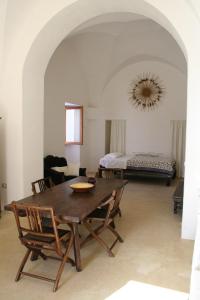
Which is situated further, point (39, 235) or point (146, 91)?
point (146, 91)

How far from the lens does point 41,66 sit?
16.0 ft

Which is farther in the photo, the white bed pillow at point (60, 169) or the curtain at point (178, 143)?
the curtain at point (178, 143)

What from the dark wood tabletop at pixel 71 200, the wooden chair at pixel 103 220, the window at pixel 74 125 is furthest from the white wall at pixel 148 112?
the wooden chair at pixel 103 220

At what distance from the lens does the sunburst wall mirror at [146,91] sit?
842 centimetres

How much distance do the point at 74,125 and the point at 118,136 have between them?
4.75 feet

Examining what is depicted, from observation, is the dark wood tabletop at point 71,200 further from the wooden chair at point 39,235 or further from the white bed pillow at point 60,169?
the white bed pillow at point 60,169

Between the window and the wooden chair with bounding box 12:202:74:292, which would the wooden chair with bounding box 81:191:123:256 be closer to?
the wooden chair with bounding box 12:202:74:292

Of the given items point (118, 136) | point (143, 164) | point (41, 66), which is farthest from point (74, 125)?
point (41, 66)

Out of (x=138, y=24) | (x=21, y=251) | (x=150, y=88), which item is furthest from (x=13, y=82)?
(x=150, y=88)

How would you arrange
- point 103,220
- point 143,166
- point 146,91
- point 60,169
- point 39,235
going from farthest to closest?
point 146,91, point 143,166, point 60,169, point 103,220, point 39,235

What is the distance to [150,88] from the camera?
8.47 metres

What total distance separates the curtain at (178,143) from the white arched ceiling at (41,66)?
4.31m

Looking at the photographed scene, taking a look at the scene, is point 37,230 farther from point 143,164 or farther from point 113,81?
point 113,81

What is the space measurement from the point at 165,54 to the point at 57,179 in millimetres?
4480
